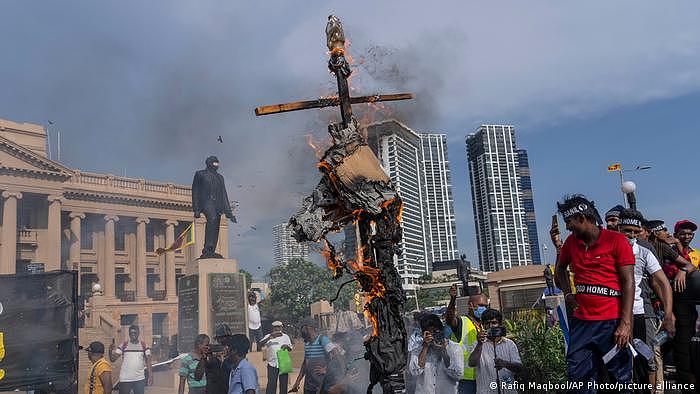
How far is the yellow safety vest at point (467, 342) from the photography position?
6535 mm

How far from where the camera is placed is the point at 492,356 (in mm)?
6395

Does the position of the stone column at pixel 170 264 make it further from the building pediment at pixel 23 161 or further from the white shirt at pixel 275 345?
the white shirt at pixel 275 345

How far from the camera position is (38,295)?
10.5m

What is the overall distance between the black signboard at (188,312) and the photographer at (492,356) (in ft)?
37.9

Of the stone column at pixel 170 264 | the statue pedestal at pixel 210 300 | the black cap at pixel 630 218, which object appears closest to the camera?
the black cap at pixel 630 218

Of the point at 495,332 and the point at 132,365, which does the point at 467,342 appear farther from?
the point at 132,365

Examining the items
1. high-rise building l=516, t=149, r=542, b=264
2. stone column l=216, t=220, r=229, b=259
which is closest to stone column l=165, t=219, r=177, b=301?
stone column l=216, t=220, r=229, b=259

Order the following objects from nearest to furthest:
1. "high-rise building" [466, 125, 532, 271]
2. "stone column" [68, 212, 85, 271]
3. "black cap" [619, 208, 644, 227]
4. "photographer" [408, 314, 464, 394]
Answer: "black cap" [619, 208, 644, 227] → "photographer" [408, 314, 464, 394] → "stone column" [68, 212, 85, 271] → "high-rise building" [466, 125, 532, 271]

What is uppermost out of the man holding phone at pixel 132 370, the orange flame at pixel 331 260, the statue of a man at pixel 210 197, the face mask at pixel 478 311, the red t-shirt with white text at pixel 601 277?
the statue of a man at pixel 210 197

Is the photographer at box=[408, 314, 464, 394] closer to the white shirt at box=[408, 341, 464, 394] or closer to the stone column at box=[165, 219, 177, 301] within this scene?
the white shirt at box=[408, 341, 464, 394]

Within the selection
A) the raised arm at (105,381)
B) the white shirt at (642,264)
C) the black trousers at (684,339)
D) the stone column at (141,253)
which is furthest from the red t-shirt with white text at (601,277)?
the stone column at (141,253)

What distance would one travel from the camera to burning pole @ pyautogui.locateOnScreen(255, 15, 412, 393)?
4484 millimetres

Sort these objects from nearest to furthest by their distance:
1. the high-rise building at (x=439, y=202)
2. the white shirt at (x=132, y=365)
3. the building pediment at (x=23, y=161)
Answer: the white shirt at (x=132, y=365), the building pediment at (x=23, y=161), the high-rise building at (x=439, y=202)

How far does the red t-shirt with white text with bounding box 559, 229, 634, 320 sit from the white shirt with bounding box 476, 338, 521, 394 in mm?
2283
